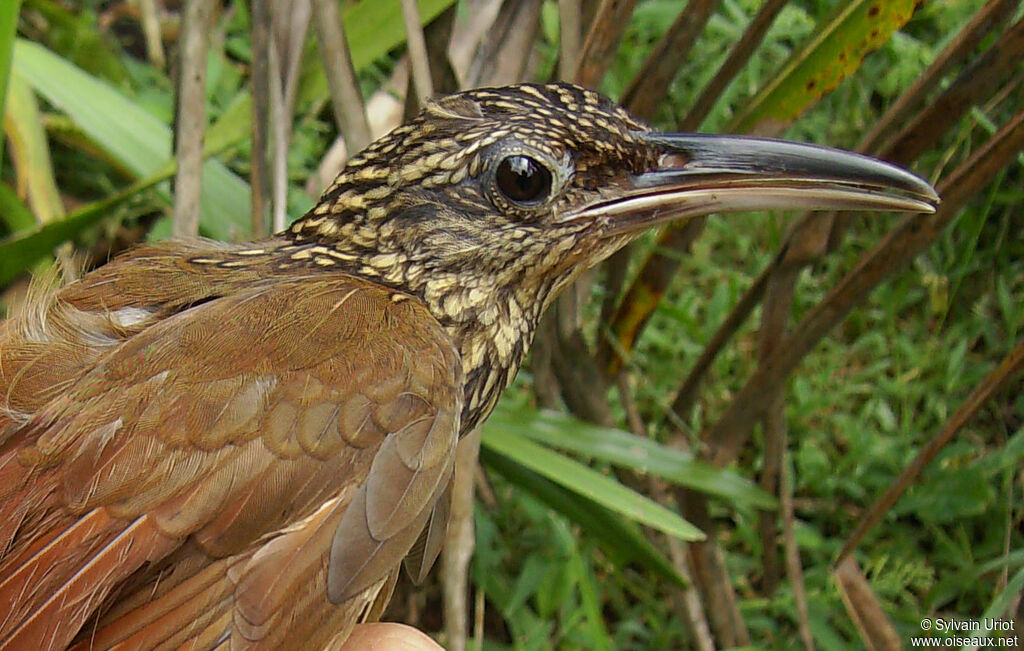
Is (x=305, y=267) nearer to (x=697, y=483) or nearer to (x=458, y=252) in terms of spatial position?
(x=458, y=252)

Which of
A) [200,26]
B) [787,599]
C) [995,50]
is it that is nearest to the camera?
[995,50]

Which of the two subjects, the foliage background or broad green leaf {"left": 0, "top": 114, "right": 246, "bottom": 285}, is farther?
the foliage background

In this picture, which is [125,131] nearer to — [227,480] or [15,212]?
[15,212]

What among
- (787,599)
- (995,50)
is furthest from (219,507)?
(787,599)

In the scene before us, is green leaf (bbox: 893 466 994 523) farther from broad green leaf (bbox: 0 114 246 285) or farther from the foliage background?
broad green leaf (bbox: 0 114 246 285)

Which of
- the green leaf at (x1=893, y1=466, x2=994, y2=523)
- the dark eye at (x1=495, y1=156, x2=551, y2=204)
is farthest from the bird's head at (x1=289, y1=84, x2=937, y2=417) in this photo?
the green leaf at (x1=893, y1=466, x2=994, y2=523)

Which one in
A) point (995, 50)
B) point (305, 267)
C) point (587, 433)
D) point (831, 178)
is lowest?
point (587, 433)

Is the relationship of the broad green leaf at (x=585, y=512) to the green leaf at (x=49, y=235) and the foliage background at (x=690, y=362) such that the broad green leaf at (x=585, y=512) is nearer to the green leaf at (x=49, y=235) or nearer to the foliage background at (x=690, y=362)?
the foliage background at (x=690, y=362)
